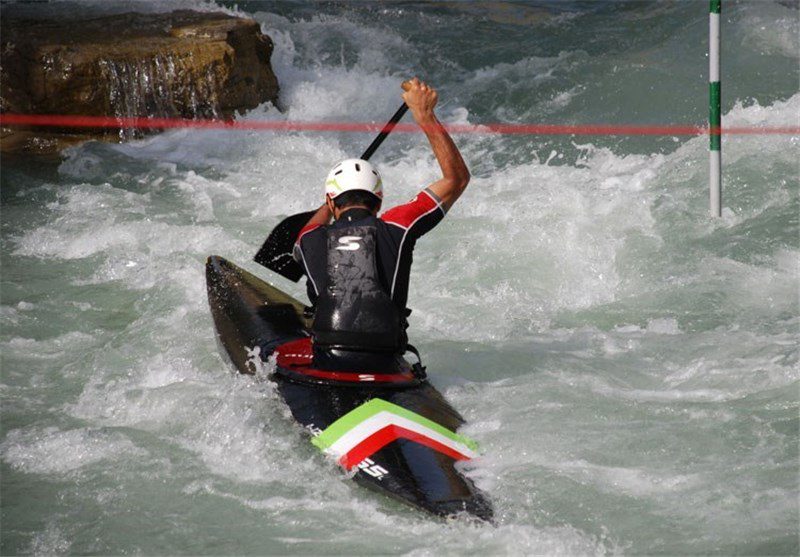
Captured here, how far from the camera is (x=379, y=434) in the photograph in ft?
13.4

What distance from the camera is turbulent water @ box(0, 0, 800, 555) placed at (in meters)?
3.85

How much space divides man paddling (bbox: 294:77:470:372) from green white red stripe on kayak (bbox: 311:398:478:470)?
0.83 feet

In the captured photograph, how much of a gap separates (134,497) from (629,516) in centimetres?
165

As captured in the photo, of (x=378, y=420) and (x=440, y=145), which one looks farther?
(x=440, y=145)

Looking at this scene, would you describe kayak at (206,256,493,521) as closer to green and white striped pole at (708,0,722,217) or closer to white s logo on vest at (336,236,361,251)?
white s logo on vest at (336,236,361,251)

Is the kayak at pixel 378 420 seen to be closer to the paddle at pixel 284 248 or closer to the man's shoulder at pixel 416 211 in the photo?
the paddle at pixel 284 248

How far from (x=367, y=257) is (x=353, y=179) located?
31 cm

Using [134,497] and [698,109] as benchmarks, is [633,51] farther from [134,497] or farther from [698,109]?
[134,497]

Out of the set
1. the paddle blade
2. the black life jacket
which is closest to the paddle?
the paddle blade

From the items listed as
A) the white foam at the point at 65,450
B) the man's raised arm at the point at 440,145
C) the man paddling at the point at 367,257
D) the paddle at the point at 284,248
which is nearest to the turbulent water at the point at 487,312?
the white foam at the point at 65,450

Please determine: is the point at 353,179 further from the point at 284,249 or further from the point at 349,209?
the point at 284,249

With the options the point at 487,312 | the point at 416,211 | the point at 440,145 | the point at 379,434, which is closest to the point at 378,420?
the point at 379,434

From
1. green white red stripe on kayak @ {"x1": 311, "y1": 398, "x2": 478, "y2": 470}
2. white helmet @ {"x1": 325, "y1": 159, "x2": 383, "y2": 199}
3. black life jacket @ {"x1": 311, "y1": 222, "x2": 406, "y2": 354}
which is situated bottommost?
green white red stripe on kayak @ {"x1": 311, "y1": 398, "x2": 478, "y2": 470}

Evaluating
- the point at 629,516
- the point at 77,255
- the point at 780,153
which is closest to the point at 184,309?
the point at 77,255
